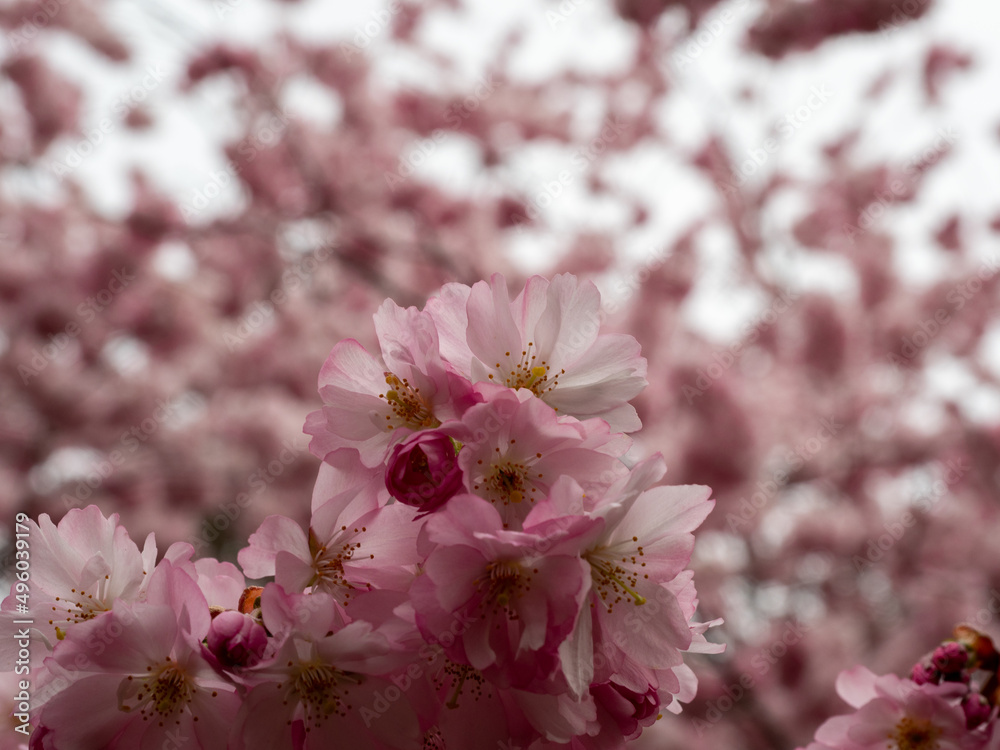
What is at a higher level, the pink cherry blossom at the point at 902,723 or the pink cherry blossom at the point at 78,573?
the pink cherry blossom at the point at 78,573

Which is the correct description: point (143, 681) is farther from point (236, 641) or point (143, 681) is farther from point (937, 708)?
point (937, 708)

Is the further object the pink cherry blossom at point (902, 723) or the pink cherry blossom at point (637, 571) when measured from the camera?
the pink cherry blossom at point (902, 723)

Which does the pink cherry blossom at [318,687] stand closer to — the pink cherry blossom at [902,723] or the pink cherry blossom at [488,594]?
the pink cherry blossom at [488,594]

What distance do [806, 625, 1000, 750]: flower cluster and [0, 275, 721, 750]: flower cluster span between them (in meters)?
0.24

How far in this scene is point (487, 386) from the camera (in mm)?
496

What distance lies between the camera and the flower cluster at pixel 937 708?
25.3 inches

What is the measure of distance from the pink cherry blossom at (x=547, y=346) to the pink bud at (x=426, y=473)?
0.07 meters

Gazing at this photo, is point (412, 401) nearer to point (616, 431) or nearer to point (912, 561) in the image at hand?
point (616, 431)

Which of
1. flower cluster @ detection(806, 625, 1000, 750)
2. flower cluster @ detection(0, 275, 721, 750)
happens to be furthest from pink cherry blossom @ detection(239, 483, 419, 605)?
flower cluster @ detection(806, 625, 1000, 750)

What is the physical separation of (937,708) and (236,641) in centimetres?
58

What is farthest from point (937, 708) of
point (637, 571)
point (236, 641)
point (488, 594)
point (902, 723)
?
point (236, 641)

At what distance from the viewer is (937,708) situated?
2.14 feet

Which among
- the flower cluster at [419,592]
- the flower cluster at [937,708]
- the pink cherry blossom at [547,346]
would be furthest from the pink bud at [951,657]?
the pink cherry blossom at [547,346]

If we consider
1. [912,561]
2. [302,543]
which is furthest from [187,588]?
[912,561]
